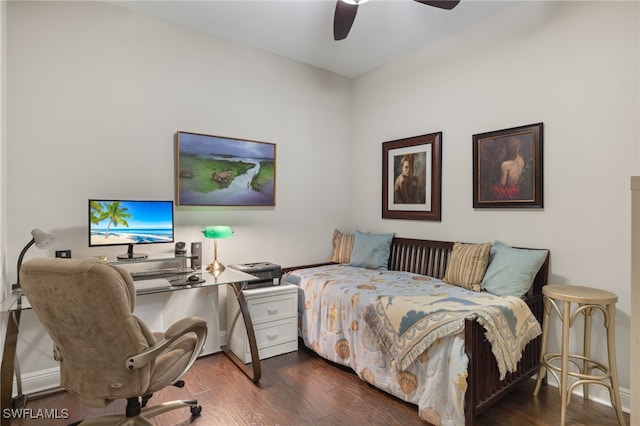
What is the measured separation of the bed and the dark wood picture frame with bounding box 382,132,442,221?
0.31 meters

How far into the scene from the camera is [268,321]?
9.75 ft

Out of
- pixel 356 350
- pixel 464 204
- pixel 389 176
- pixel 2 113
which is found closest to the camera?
pixel 2 113

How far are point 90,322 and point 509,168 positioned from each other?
2974 mm

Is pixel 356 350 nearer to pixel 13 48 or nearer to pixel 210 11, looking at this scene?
pixel 210 11

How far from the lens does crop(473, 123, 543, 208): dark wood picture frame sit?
263 cm

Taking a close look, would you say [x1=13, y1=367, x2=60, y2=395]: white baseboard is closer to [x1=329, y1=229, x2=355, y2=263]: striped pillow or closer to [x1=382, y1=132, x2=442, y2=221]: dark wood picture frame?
[x1=329, y1=229, x2=355, y2=263]: striped pillow

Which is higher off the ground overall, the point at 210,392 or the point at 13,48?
the point at 13,48

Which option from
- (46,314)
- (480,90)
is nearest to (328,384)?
(46,314)

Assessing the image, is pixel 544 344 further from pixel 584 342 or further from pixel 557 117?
pixel 557 117

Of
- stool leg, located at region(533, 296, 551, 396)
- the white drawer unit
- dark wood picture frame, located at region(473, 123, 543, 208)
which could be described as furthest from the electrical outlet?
stool leg, located at region(533, 296, 551, 396)

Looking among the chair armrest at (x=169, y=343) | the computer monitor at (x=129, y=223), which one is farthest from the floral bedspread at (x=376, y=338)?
the computer monitor at (x=129, y=223)

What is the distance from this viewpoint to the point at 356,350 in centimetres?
257

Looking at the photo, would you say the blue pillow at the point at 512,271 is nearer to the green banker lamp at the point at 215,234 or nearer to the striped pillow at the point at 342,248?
the striped pillow at the point at 342,248

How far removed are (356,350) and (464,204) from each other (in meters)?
1.62
